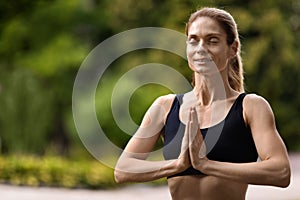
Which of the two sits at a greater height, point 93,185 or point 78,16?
point 78,16

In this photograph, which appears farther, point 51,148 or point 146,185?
point 51,148

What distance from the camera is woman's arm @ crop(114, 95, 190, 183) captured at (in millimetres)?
1654

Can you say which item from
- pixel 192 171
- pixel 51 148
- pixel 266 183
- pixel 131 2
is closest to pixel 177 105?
pixel 192 171

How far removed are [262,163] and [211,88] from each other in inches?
8.1

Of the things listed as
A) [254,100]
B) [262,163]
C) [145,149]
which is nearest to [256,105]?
[254,100]

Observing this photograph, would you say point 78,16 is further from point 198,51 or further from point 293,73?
point 198,51

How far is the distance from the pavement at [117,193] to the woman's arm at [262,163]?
8248 millimetres

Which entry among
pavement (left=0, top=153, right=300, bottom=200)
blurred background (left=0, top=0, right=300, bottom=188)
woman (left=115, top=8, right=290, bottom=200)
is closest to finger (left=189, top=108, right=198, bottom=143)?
woman (left=115, top=8, right=290, bottom=200)

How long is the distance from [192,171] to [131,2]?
49.4 ft

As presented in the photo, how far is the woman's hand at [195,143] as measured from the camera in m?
1.53

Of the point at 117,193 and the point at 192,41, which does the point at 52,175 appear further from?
the point at 192,41

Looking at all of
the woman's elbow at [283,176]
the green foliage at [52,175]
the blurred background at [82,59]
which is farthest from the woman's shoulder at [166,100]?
the blurred background at [82,59]

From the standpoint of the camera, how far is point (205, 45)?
156 cm

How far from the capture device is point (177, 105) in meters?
1.65
